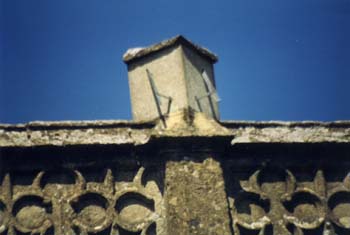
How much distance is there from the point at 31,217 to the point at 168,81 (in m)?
2.31

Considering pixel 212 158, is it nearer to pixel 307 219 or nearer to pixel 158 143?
pixel 158 143

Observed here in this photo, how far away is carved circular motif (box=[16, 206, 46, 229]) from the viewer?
720 cm

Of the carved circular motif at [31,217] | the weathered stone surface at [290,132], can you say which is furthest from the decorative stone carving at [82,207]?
the weathered stone surface at [290,132]

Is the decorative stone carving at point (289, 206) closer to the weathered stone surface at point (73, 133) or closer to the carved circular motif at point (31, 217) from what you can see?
the weathered stone surface at point (73, 133)

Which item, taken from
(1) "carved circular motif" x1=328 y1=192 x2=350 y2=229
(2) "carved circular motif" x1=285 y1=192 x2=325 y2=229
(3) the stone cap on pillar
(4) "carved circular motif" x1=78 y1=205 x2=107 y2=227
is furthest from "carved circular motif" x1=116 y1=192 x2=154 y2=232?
(1) "carved circular motif" x1=328 y1=192 x2=350 y2=229

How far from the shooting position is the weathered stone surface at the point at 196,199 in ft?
22.6

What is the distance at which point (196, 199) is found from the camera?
7.00 meters

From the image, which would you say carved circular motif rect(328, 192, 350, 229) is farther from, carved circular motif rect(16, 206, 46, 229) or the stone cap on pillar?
carved circular motif rect(16, 206, 46, 229)

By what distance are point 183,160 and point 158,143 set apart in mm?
348

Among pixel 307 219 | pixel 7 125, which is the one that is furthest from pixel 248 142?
pixel 7 125

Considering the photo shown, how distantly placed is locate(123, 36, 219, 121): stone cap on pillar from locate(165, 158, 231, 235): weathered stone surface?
84cm

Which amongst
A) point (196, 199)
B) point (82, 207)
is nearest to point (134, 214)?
point (82, 207)

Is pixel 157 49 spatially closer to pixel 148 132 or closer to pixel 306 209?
pixel 148 132

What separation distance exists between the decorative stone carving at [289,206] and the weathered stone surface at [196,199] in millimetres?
567
